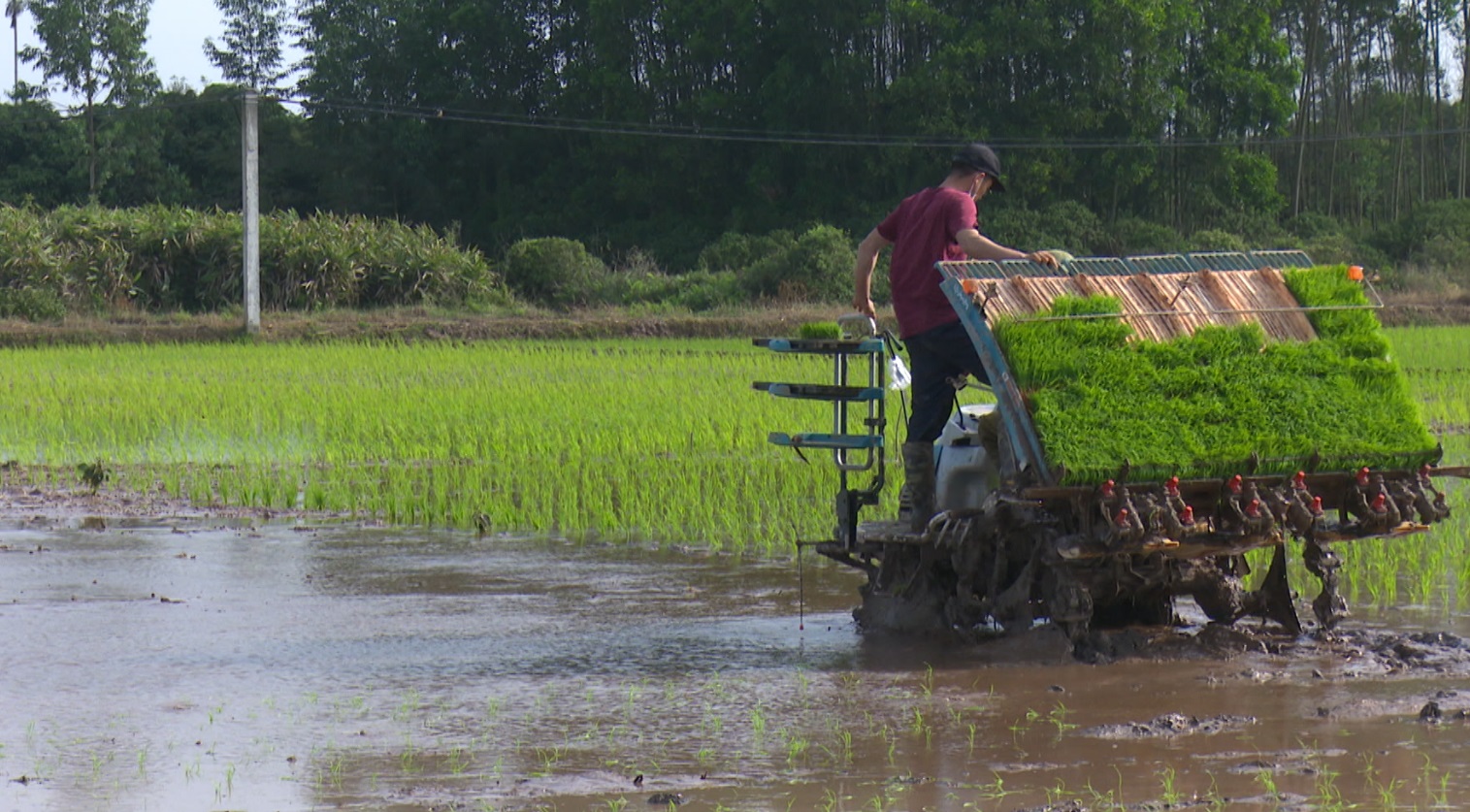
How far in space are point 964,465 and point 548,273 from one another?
24.3 meters

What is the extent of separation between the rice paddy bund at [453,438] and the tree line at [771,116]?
1668 cm

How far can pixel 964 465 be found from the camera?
6.04m

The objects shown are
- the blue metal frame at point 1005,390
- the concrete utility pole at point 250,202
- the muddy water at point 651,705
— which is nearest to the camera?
the muddy water at point 651,705

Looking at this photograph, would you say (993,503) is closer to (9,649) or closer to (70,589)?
(9,649)

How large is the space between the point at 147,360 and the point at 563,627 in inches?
576

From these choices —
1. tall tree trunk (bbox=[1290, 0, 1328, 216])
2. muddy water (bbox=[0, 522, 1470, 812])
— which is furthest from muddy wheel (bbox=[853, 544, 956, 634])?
tall tree trunk (bbox=[1290, 0, 1328, 216])

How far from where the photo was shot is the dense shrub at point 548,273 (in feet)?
97.5

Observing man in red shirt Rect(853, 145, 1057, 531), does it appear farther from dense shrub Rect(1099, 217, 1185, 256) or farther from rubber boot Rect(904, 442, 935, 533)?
dense shrub Rect(1099, 217, 1185, 256)

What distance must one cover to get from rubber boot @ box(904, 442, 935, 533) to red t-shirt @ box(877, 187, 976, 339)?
400mm

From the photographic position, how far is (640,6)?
133ft

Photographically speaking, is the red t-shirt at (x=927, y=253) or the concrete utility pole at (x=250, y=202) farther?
the concrete utility pole at (x=250, y=202)

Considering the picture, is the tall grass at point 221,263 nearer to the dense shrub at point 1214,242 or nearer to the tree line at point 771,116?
the tree line at point 771,116

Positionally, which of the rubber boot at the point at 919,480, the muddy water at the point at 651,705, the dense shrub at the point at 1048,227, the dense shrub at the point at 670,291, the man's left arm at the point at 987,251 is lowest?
the muddy water at the point at 651,705

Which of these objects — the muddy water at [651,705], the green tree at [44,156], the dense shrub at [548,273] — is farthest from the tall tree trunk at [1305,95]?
the muddy water at [651,705]
